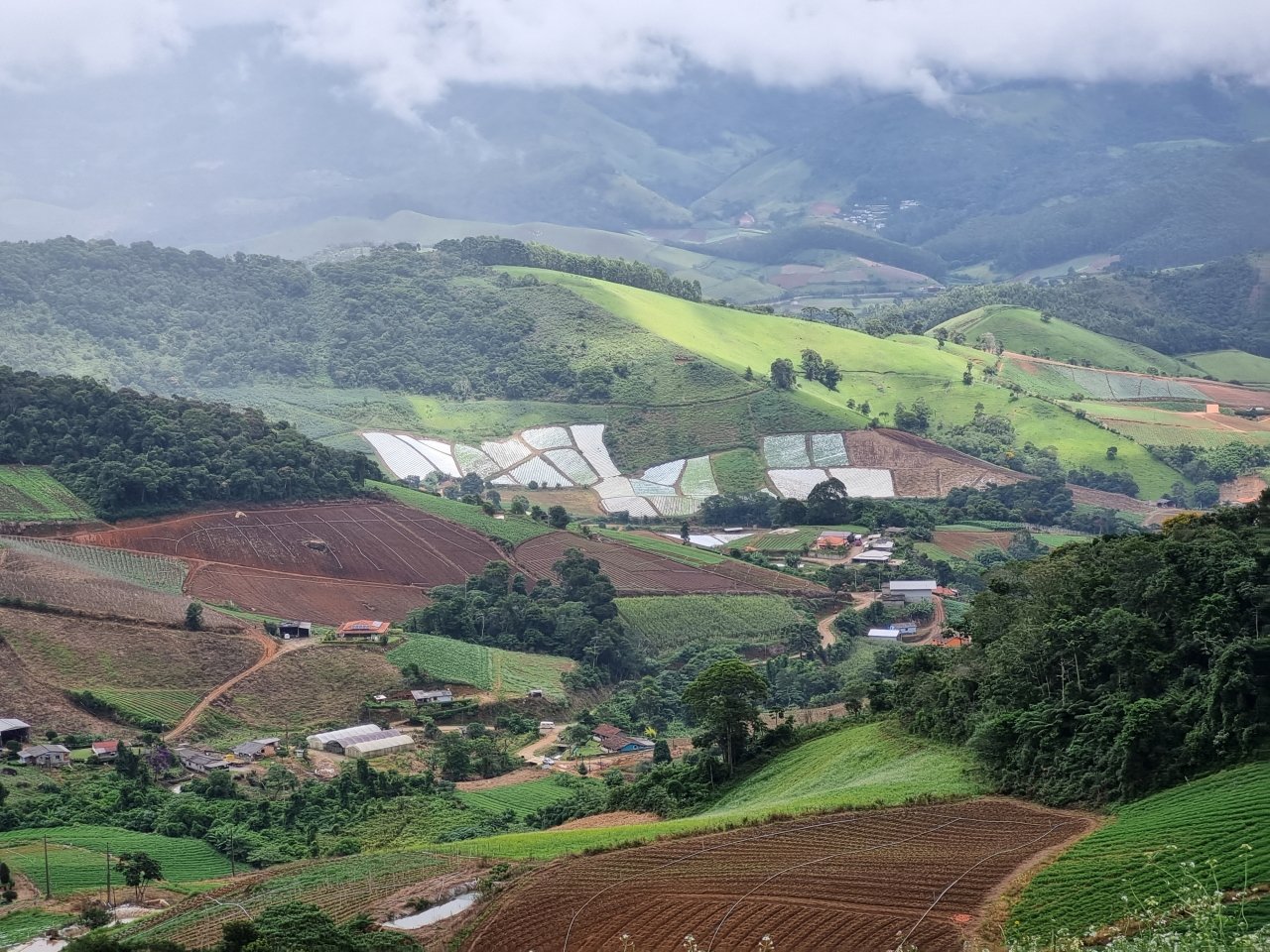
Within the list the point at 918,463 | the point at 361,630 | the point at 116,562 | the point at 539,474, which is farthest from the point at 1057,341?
the point at 116,562

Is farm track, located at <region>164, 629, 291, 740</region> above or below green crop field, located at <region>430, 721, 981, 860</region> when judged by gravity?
above

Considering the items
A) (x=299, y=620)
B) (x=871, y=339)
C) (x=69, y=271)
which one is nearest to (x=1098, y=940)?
(x=299, y=620)

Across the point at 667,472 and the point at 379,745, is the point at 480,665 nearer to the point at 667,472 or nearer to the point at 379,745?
the point at 379,745

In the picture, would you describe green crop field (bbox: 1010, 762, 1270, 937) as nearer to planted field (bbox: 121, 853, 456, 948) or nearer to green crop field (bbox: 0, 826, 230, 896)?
planted field (bbox: 121, 853, 456, 948)

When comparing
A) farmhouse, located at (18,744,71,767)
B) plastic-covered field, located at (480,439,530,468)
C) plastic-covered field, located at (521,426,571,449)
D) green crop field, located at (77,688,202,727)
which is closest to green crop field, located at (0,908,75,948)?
farmhouse, located at (18,744,71,767)

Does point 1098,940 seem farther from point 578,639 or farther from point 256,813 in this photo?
point 578,639

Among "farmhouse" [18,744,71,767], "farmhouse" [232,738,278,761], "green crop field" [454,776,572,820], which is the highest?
"farmhouse" [18,744,71,767]

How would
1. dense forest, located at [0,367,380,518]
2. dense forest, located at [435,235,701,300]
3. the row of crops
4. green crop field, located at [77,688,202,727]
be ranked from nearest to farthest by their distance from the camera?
green crop field, located at [77,688,202,727] < the row of crops < dense forest, located at [0,367,380,518] < dense forest, located at [435,235,701,300]
